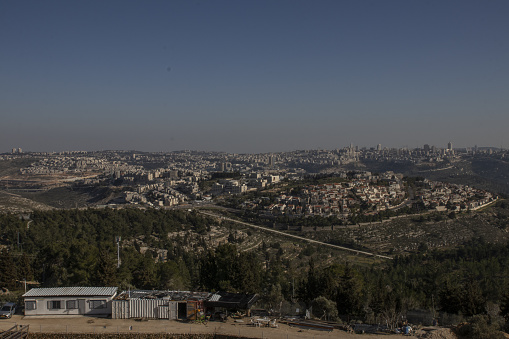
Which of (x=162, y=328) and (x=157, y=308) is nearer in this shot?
(x=162, y=328)

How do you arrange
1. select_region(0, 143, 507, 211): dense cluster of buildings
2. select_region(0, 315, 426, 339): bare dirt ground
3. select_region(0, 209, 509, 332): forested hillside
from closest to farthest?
select_region(0, 315, 426, 339): bare dirt ground, select_region(0, 209, 509, 332): forested hillside, select_region(0, 143, 507, 211): dense cluster of buildings

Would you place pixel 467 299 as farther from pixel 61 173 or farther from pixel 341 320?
pixel 61 173

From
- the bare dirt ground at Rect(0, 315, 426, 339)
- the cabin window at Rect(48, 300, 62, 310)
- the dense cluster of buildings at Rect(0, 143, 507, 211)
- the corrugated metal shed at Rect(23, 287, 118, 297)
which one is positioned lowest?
the dense cluster of buildings at Rect(0, 143, 507, 211)

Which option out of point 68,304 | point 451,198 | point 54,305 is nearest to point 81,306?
point 68,304

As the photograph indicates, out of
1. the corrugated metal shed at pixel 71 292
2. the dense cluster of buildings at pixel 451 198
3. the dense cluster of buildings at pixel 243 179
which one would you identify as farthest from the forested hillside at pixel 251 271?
the dense cluster of buildings at pixel 243 179

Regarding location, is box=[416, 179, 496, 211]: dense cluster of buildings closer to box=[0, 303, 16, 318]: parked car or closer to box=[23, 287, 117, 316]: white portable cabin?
box=[23, 287, 117, 316]: white portable cabin

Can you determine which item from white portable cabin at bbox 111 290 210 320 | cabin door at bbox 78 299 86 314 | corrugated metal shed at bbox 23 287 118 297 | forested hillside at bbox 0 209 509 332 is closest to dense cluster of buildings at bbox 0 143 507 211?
forested hillside at bbox 0 209 509 332

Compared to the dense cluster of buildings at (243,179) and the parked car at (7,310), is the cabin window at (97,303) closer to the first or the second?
the parked car at (7,310)

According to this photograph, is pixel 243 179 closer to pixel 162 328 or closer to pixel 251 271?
pixel 251 271
